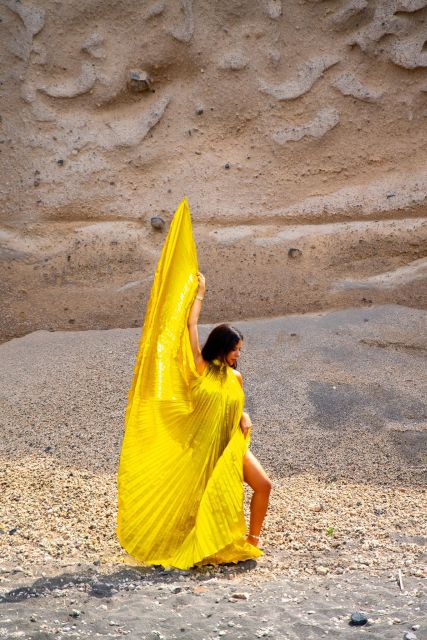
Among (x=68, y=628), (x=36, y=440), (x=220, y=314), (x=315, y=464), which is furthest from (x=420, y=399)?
(x=68, y=628)

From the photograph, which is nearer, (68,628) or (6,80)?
(68,628)

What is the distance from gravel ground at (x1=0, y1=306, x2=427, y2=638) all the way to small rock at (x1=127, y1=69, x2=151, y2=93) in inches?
113

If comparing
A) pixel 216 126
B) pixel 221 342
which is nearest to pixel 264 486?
pixel 221 342

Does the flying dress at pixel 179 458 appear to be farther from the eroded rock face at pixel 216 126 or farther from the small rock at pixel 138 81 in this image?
the small rock at pixel 138 81

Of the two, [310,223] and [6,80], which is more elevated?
[6,80]

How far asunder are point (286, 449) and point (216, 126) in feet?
14.6

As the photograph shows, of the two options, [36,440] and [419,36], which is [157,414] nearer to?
[36,440]

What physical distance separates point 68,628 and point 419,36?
7.54 m

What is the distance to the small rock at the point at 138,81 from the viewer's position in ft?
29.7

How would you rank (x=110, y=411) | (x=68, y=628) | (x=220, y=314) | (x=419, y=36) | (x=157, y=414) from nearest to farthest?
(x=68, y=628)
(x=157, y=414)
(x=110, y=411)
(x=220, y=314)
(x=419, y=36)

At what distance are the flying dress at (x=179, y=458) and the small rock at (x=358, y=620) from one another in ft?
2.48

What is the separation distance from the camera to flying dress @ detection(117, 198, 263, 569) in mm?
3928

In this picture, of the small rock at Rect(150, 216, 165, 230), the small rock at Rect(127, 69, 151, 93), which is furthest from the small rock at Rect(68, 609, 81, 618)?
the small rock at Rect(127, 69, 151, 93)

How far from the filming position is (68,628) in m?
3.34
